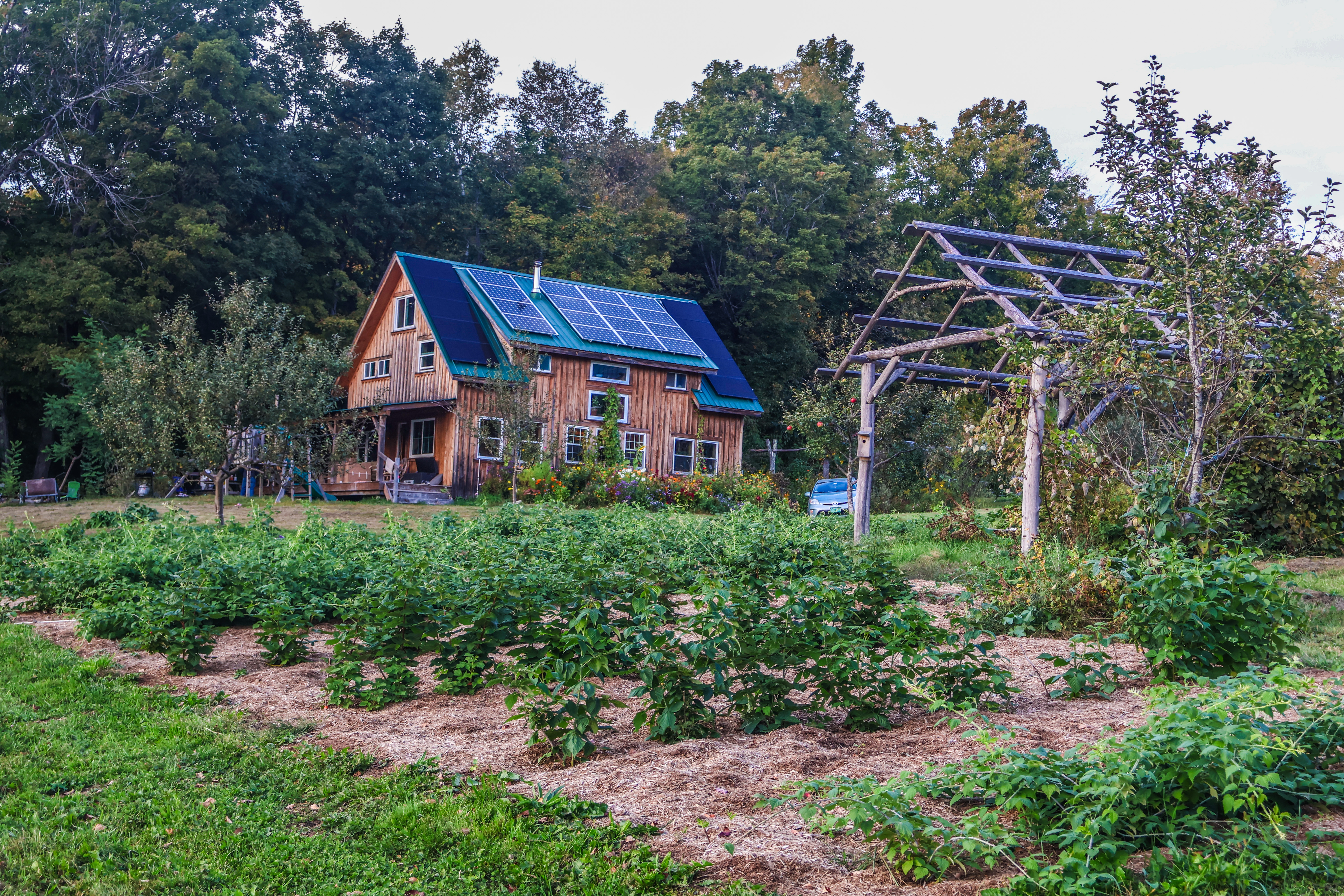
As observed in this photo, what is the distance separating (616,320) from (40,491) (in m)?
15.8

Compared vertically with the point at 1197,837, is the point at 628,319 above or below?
above

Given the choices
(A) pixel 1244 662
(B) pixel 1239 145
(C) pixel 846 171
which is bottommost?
(A) pixel 1244 662

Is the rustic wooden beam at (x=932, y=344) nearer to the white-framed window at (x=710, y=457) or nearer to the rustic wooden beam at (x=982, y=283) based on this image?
the rustic wooden beam at (x=982, y=283)

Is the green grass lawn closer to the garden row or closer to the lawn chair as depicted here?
the garden row

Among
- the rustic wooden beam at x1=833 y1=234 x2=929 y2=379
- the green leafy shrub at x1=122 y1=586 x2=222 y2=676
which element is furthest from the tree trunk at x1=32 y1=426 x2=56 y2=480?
the green leafy shrub at x1=122 y1=586 x2=222 y2=676

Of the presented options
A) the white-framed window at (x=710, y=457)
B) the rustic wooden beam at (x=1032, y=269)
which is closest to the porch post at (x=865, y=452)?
the rustic wooden beam at (x=1032, y=269)

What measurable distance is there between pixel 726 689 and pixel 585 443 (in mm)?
20379

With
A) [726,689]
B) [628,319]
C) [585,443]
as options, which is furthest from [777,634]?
[628,319]

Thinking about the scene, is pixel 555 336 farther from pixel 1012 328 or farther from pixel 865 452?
pixel 1012 328

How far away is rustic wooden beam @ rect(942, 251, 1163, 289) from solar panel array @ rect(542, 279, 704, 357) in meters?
15.0

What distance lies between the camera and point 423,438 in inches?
1126

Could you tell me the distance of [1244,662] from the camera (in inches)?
227

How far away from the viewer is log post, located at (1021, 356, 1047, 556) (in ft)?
35.6

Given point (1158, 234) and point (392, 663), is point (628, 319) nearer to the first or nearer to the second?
point (1158, 234)
